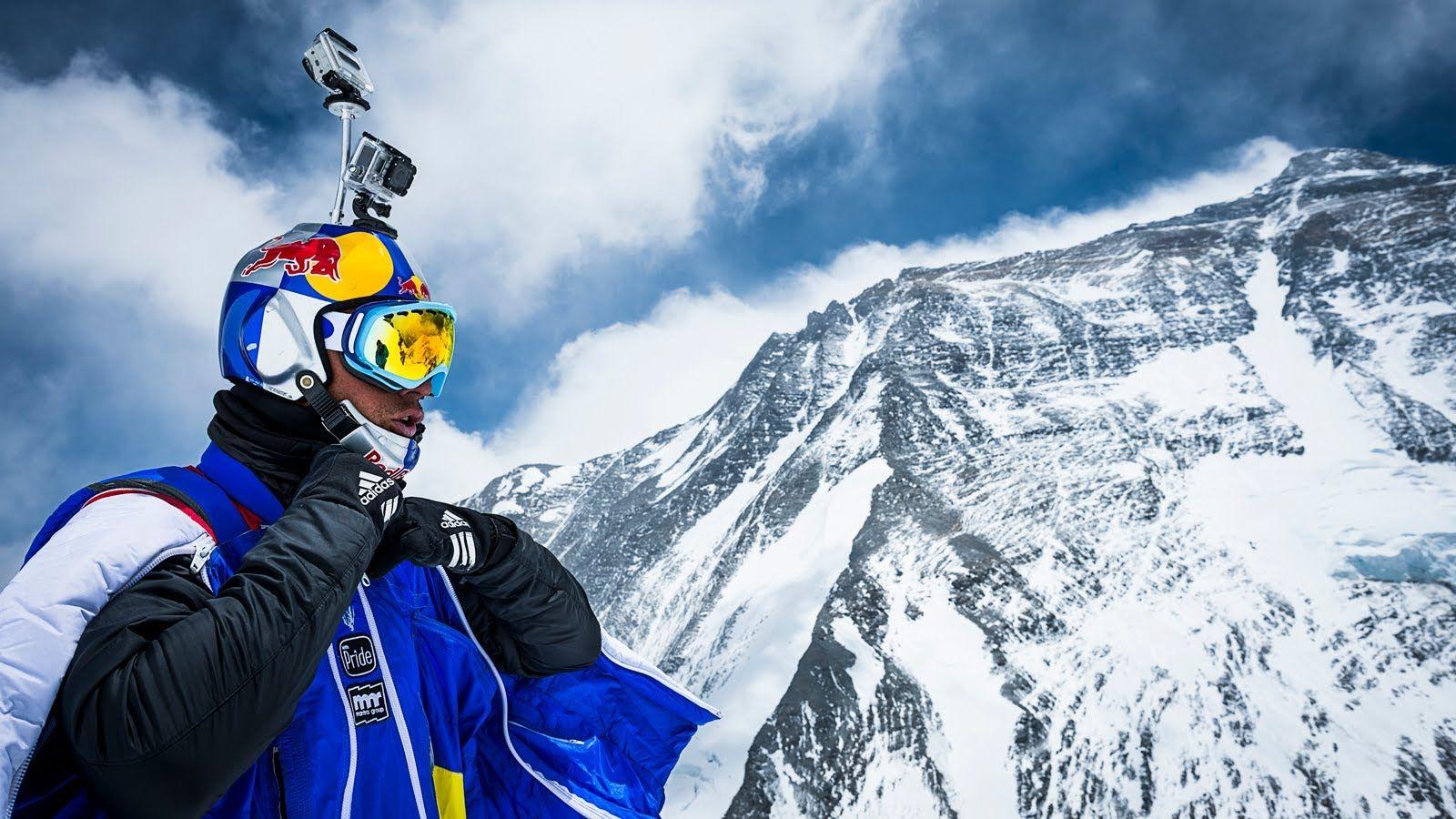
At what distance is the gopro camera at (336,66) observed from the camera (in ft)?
13.7

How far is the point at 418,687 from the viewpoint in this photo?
3.29m

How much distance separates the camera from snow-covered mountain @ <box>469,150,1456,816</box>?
57875mm

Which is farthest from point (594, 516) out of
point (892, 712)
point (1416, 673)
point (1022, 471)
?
point (1416, 673)

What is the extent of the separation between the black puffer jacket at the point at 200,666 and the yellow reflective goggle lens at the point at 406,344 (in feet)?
3.80

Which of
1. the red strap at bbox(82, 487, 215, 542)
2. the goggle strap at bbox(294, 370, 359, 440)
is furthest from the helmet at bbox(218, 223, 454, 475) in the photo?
the red strap at bbox(82, 487, 215, 542)

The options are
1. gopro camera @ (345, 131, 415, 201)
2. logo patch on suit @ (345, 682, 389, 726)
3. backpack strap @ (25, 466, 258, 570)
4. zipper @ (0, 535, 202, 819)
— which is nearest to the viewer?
zipper @ (0, 535, 202, 819)

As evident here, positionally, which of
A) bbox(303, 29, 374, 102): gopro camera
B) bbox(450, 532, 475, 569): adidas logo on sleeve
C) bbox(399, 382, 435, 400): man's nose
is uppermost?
bbox(303, 29, 374, 102): gopro camera

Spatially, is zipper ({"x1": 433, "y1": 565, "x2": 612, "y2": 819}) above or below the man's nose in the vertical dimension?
below

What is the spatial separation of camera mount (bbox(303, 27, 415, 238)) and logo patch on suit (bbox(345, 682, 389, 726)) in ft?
8.04

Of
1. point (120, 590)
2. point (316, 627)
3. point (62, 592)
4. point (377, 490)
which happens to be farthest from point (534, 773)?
point (62, 592)

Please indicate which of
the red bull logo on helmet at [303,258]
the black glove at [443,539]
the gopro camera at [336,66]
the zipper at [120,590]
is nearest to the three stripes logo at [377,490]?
the black glove at [443,539]

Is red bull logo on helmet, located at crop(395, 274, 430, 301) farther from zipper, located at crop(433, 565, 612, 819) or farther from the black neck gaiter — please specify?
zipper, located at crop(433, 565, 612, 819)

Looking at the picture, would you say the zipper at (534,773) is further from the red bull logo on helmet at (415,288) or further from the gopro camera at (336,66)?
the gopro camera at (336,66)

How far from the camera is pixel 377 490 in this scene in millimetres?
2807
